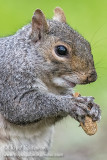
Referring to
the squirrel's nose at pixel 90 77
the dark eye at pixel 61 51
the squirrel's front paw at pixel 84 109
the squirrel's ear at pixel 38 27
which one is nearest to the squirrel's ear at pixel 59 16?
the squirrel's ear at pixel 38 27

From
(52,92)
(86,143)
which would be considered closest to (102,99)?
(86,143)

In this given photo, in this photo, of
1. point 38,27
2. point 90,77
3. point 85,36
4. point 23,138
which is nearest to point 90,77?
point 90,77

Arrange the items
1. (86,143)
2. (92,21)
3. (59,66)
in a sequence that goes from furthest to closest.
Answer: (92,21), (86,143), (59,66)

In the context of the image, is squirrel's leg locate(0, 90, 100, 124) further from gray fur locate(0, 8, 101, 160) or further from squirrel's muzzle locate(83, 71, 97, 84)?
squirrel's muzzle locate(83, 71, 97, 84)

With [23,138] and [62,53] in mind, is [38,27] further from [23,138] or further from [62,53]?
[23,138]

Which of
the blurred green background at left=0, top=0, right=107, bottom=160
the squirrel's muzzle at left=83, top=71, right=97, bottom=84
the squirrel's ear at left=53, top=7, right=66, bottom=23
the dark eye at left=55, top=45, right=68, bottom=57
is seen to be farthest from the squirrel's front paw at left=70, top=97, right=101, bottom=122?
the squirrel's ear at left=53, top=7, right=66, bottom=23

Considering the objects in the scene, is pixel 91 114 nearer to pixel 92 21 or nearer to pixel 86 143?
pixel 86 143
